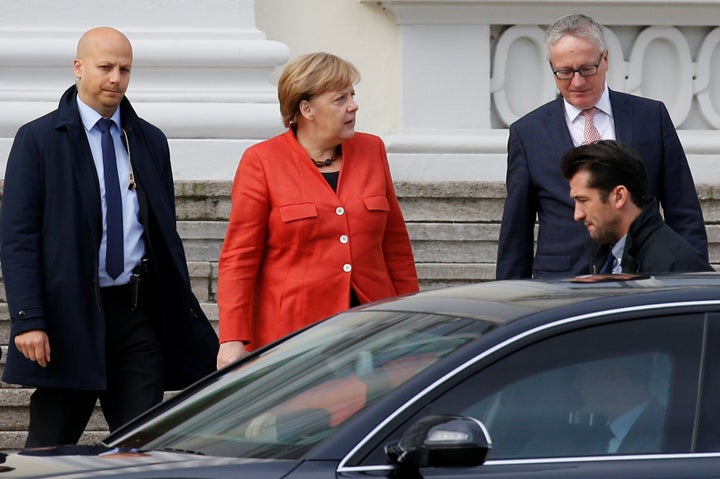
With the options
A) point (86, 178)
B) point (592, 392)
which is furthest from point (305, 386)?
point (86, 178)

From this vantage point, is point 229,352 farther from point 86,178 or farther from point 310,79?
point 310,79

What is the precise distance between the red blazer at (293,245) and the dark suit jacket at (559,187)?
503mm

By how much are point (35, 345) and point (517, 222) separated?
1.73 metres

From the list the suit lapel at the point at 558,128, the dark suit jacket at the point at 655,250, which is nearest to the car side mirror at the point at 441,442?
the dark suit jacket at the point at 655,250

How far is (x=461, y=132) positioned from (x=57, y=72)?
2106mm

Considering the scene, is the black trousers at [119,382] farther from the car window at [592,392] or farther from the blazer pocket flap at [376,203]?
the car window at [592,392]

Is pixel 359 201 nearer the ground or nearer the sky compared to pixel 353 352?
nearer the sky

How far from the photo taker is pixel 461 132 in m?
8.56

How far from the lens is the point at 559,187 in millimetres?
5738

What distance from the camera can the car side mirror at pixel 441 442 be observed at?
11.5ft

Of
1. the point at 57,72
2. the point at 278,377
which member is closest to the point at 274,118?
the point at 57,72

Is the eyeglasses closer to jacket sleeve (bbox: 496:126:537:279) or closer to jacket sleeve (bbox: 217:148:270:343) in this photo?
jacket sleeve (bbox: 496:126:537:279)

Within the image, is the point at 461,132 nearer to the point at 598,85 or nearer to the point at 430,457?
the point at 598,85

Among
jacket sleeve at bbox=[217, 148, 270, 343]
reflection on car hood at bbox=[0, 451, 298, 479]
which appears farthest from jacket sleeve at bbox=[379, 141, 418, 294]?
reflection on car hood at bbox=[0, 451, 298, 479]
